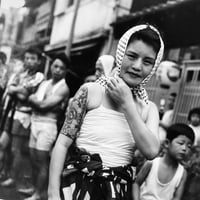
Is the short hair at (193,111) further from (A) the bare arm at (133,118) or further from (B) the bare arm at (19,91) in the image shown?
(A) the bare arm at (133,118)

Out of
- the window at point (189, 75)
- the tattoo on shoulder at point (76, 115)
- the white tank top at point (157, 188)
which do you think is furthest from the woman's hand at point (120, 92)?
the window at point (189, 75)

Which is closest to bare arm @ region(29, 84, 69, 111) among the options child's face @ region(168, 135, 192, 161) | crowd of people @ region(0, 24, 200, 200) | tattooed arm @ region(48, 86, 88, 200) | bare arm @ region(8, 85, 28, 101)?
bare arm @ region(8, 85, 28, 101)

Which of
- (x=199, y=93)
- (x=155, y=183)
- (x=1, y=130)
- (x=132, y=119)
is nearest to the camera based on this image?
(x=132, y=119)

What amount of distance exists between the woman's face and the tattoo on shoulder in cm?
19

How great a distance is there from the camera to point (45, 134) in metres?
4.11

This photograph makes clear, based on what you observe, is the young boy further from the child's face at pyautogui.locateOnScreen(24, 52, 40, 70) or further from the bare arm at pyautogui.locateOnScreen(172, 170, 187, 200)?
the child's face at pyautogui.locateOnScreen(24, 52, 40, 70)

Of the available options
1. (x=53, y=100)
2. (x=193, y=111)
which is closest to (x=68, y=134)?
(x=53, y=100)

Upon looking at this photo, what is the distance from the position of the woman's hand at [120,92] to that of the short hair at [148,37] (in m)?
0.20

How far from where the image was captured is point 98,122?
1.83 metres

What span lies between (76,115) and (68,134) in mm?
86

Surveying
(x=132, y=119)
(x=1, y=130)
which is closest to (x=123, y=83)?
(x=132, y=119)

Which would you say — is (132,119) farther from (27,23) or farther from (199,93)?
(27,23)

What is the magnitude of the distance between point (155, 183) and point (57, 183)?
136 cm

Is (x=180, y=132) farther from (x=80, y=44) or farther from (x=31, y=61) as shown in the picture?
(x=80, y=44)
